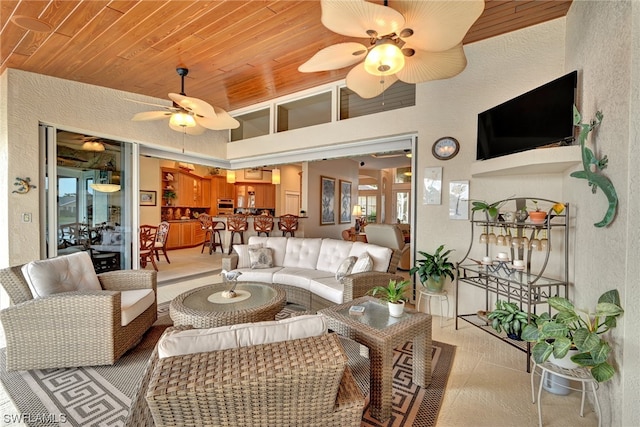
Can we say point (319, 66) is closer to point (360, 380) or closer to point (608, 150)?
point (608, 150)

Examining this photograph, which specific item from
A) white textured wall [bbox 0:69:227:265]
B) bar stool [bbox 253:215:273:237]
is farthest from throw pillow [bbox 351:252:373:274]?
white textured wall [bbox 0:69:227:265]

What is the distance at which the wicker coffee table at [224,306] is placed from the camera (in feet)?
7.06

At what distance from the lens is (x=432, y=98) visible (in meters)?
3.46

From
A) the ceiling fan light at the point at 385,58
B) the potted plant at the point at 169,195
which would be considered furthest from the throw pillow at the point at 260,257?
the potted plant at the point at 169,195

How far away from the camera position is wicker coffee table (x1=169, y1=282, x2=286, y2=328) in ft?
7.06

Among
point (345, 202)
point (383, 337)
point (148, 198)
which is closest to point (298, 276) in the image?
point (383, 337)

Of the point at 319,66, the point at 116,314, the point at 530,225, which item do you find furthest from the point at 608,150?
the point at 116,314

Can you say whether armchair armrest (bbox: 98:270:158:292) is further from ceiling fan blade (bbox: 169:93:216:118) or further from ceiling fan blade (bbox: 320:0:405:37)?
ceiling fan blade (bbox: 320:0:405:37)

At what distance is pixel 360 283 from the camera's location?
111 inches

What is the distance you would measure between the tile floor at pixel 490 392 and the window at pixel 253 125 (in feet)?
14.2

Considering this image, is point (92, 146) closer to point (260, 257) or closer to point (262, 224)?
point (260, 257)

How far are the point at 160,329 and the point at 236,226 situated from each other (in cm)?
371

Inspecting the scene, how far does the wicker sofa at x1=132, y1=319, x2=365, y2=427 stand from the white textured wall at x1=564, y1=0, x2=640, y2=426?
145 cm

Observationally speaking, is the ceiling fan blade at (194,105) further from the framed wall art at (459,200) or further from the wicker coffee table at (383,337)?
the framed wall art at (459,200)
